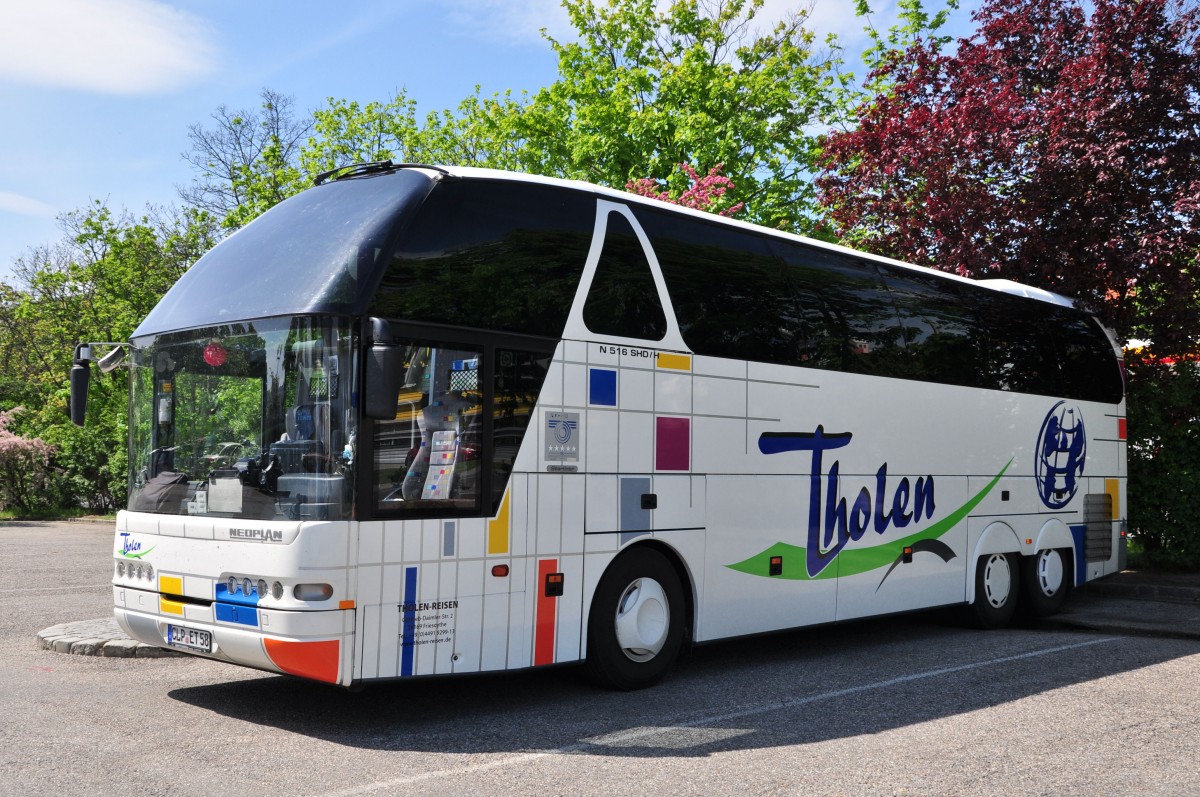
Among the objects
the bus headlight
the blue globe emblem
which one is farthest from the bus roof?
the blue globe emblem

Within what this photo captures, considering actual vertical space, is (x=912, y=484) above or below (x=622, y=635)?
above

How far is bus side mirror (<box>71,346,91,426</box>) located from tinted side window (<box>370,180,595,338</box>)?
9.16ft

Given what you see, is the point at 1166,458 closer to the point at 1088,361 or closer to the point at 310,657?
the point at 1088,361

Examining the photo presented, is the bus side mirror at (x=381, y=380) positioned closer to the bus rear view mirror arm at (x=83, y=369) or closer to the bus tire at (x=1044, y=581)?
the bus rear view mirror arm at (x=83, y=369)

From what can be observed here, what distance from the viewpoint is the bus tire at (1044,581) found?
1271 cm

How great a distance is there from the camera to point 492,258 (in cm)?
755

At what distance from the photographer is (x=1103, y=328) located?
562 inches

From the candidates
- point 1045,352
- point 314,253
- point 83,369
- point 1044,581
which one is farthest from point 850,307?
point 83,369

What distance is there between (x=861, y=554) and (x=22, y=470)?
28.2 meters

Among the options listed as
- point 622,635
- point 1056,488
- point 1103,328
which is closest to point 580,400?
point 622,635

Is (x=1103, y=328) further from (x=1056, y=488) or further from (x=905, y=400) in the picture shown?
(x=905, y=400)

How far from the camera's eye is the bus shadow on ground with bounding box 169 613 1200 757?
6.93 metres

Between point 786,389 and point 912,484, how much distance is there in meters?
2.15

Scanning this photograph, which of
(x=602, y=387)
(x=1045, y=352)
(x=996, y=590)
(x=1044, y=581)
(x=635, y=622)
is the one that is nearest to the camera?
(x=602, y=387)
